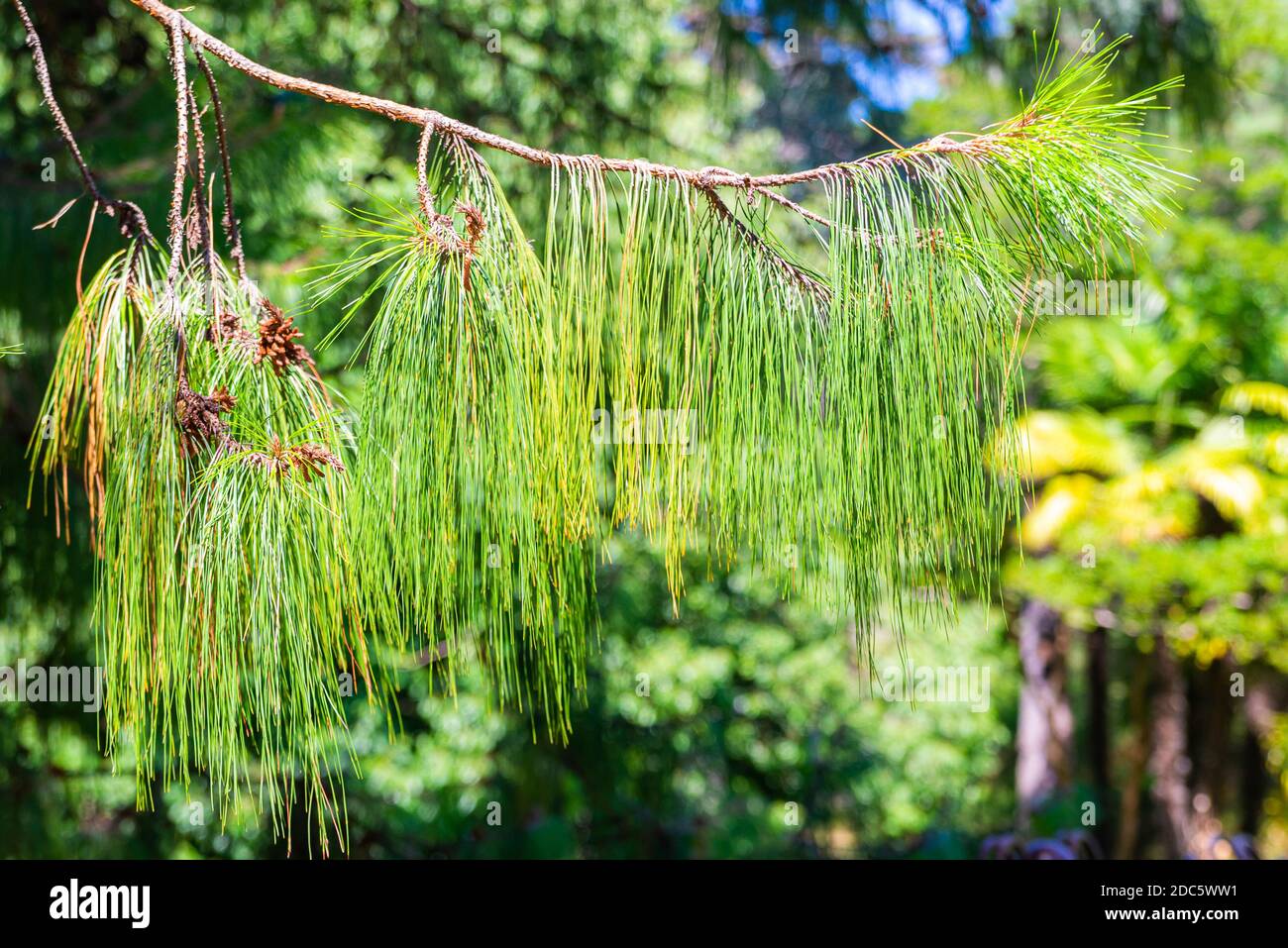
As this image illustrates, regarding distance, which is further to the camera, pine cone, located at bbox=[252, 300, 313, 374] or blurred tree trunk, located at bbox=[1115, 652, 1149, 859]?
blurred tree trunk, located at bbox=[1115, 652, 1149, 859]

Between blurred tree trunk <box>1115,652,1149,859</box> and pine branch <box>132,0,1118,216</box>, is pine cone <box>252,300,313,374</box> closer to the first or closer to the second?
pine branch <box>132,0,1118,216</box>

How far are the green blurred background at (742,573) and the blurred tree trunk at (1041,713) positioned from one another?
0.9 inches

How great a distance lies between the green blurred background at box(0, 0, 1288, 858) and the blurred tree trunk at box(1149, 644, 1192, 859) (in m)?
0.02

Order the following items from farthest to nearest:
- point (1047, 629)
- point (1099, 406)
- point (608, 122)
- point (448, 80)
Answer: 1. point (1047, 629)
2. point (1099, 406)
3. point (608, 122)
4. point (448, 80)

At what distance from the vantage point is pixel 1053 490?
539 cm

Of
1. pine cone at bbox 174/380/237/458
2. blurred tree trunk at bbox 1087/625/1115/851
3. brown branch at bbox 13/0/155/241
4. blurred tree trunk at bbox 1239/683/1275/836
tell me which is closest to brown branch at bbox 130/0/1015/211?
brown branch at bbox 13/0/155/241

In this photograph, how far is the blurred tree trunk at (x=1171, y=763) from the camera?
580 cm

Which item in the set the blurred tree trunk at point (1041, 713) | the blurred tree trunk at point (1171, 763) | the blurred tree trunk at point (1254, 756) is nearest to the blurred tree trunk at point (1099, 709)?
the blurred tree trunk at point (1041, 713)

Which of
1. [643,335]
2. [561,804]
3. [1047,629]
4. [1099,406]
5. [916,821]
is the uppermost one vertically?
[1099,406]

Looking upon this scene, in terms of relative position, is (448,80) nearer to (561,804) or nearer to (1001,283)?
(1001,283)

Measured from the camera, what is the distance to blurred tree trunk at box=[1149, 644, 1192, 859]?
5805 millimetres

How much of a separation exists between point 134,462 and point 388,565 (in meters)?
0.20

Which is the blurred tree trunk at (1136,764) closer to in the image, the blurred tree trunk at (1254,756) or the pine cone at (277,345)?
the blurred tree trunk at (1254,756)

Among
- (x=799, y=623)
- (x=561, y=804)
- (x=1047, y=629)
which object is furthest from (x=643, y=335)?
(x=1047, y=629)
